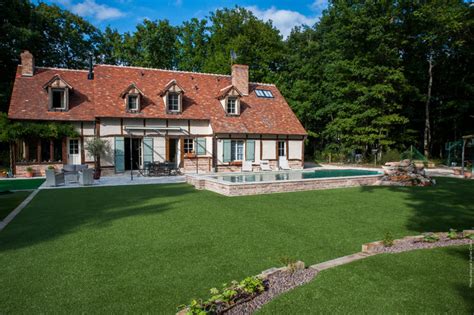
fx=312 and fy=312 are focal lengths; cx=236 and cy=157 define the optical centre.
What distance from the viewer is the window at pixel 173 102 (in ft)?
64.6

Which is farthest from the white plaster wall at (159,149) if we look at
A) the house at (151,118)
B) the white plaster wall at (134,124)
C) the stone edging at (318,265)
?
the stone edging at (318,265)

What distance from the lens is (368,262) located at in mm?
4594

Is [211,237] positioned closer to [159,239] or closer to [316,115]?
[159,239]

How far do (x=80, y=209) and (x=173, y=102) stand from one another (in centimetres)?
1203

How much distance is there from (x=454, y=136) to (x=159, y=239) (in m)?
31.5

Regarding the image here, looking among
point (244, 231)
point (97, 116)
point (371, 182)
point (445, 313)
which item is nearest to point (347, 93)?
point (371, 182)

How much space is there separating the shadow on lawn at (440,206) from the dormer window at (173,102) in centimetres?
1217

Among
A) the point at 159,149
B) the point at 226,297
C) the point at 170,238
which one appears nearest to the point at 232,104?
the point at 159,149

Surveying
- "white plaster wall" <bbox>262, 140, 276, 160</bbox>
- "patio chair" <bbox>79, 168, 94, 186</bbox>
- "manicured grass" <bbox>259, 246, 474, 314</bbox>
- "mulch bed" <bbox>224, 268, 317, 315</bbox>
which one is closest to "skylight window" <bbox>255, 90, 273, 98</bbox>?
"white plaster wall" <bbox>262, 140, 276, 160</bbox>

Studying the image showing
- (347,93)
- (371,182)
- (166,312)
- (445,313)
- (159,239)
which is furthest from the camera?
(347,93)

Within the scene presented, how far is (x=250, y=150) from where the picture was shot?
20844mm

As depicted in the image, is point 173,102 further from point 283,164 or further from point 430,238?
point 430,238

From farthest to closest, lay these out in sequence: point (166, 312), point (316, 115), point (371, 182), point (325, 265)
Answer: point (316, 115), point (371, 182), point (325, 265), point (166, 312)

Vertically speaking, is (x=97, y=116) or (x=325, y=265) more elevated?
(x=97, y=116)
